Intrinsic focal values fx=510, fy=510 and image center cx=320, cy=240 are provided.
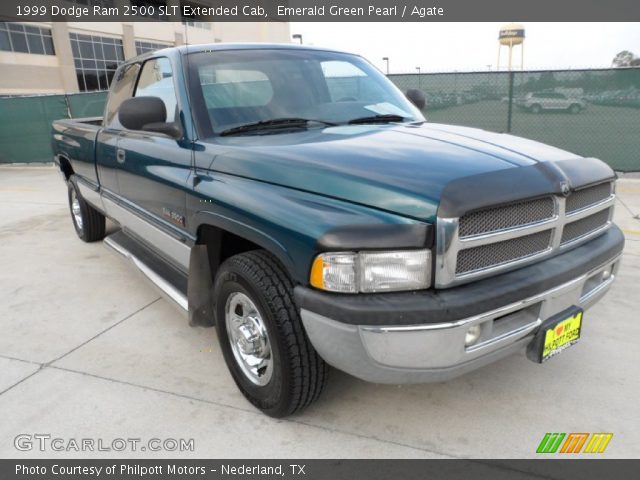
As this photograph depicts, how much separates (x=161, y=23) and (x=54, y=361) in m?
48.4

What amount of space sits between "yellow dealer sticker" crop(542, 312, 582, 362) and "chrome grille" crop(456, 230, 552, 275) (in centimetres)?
35

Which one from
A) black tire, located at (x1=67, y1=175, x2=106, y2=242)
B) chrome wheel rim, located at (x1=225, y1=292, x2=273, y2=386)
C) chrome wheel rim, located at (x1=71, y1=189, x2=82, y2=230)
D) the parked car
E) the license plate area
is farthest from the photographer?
the parked car

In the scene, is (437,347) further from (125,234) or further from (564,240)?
(125,234)

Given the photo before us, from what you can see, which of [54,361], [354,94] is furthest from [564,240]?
[54,361]

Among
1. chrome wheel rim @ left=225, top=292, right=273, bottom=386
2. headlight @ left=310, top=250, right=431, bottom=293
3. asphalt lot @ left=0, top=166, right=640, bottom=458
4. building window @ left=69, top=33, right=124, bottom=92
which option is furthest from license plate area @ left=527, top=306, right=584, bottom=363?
building window @ left=69, top=33, right=124, bottom=92

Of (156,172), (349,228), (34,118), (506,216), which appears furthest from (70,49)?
(506,216)

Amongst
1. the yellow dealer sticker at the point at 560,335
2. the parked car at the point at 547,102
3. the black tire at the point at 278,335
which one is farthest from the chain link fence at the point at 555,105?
the black tire at the point at 278,335

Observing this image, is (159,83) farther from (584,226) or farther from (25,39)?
(25,39)

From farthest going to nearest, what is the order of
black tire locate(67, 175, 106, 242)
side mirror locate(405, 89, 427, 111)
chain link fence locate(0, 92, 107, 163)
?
chain link fence locate(0, 92, 107, 163)
black tire locate(67, 175, 106, 242)
side mirror locate(405, 89, 427, 111)

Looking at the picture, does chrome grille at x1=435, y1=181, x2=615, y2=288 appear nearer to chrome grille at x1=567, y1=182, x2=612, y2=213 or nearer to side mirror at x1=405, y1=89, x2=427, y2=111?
chrome grille at x1=567, y1=182, x2=612, y2=213

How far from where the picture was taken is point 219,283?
264 cm

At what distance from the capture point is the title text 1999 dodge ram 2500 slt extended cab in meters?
1.96

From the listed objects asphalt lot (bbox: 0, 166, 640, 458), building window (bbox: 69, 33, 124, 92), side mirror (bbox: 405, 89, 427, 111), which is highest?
building window (bbox: 69, 33, 124, 92)

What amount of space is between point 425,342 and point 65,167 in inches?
212
